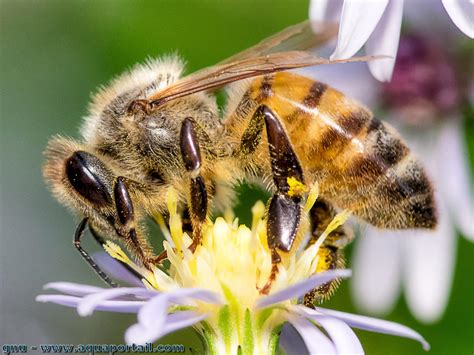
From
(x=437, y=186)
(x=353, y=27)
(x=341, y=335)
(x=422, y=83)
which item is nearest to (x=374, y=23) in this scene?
(x=353, y=27)

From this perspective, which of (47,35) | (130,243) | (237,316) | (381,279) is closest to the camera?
(237,316)

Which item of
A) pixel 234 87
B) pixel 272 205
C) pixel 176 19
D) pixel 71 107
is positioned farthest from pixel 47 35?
pixel 272 205

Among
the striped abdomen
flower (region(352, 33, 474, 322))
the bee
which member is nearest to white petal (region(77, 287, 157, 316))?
the bee

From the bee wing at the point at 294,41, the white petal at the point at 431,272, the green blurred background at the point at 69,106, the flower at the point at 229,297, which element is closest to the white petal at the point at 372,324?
the flower at the point at 229,297

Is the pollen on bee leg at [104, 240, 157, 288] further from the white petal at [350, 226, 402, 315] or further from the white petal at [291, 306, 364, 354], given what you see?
the white petal at [350, 226, 402, 315]

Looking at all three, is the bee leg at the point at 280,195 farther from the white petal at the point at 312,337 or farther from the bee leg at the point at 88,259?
the bee leg at the point at 88,259

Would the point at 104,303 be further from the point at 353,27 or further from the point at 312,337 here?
the point at 353,27

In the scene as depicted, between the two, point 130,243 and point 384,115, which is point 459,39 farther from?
point 130,243
